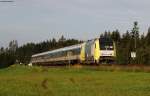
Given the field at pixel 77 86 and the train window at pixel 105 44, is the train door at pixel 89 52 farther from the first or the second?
the field at pixel 77 86

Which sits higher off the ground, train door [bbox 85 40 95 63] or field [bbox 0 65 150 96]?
train door [bbox 85 40 95 63]

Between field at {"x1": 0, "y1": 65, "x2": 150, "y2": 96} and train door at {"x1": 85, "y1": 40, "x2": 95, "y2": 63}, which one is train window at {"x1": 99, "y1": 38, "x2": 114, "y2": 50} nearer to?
train door at {"x1": 85, "y1": 40, "x2": 95, "y2": 63}

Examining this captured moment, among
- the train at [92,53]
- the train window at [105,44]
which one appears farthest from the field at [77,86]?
the train window at [105,44]

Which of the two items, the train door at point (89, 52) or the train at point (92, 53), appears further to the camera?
the train door at point (89, 52)

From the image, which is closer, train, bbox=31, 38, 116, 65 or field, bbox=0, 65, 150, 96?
field, bbox=0, 65, 150, 96

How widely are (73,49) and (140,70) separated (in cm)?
2231

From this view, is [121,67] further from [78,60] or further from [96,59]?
[78,60]

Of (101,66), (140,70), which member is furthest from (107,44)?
(140,70)

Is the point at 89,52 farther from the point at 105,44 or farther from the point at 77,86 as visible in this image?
the point at 77,86

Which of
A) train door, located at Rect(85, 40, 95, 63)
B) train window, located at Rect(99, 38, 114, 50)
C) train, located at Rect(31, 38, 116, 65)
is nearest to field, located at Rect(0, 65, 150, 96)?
train, located at Rect(31, 38, 116, 65)

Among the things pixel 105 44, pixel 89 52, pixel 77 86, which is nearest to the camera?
pixel 77 86

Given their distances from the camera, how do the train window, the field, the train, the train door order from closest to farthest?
the field, the train, the train window, the train door

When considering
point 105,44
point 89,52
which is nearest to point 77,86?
point 105,44

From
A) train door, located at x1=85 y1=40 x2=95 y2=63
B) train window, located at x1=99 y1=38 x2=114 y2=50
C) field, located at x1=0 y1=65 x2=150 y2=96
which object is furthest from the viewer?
train door, located at x1=85 y1=40 x2=95 y2=63
